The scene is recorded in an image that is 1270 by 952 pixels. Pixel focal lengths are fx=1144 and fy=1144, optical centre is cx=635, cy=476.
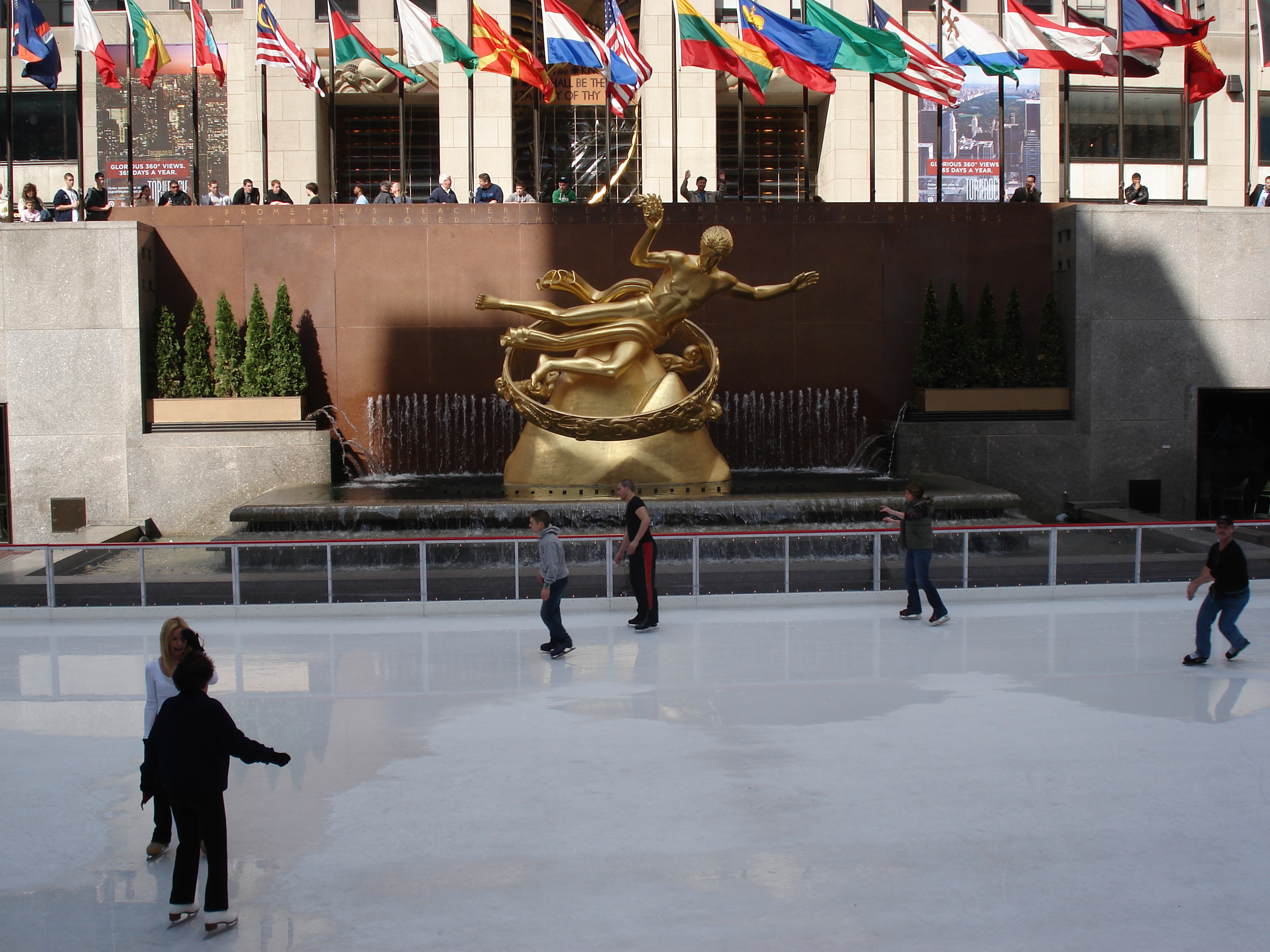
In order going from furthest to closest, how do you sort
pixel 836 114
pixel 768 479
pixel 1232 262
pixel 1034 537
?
pixel 836 114 < pixel 1232 262 < pixel 768 479 < pixel 1034 537

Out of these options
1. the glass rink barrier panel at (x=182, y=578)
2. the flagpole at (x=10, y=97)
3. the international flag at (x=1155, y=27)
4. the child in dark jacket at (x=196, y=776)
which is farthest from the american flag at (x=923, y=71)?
the child in dark jacket at (x=196, y=776)

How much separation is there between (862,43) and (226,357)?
11236 millimetres

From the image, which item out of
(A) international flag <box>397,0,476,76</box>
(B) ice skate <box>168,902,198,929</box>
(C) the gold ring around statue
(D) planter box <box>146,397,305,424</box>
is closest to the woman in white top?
(B) ice skate <box>168,902,198,929</box>

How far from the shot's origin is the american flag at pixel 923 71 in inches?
730

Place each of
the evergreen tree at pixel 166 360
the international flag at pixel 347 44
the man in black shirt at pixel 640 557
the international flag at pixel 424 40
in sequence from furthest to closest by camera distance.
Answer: the international flag at pixel 347 44 < the international flag at pixel 424 40 < the evergreen tree at pixel 166 360 < the man in black shirt at pixel 640 557

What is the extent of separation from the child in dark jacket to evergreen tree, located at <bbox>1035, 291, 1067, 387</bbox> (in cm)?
1658

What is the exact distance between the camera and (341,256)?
18.6 m

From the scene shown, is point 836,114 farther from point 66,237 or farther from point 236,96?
point 66,237

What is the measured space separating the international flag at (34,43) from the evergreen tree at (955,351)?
14817 millimetres

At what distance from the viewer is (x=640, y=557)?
9766 millimetres

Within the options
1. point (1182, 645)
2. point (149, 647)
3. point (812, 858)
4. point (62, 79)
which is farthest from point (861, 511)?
point (62, 79)

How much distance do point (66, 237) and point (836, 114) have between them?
17568 mm

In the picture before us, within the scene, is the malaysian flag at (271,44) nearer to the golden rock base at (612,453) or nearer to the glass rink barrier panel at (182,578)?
the golden rock base at (612,453)

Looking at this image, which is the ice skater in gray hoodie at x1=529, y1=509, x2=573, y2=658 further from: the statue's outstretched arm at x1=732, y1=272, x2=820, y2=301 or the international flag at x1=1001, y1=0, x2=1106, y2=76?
the international flag at x1=1001, y1=0, x2=1106, y2=76
